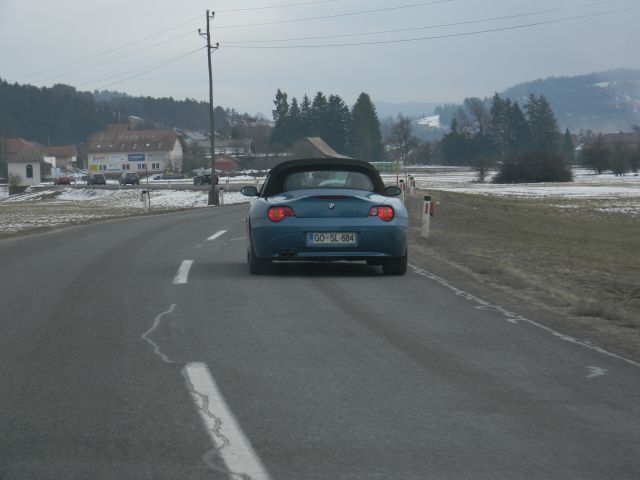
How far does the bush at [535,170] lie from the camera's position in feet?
267

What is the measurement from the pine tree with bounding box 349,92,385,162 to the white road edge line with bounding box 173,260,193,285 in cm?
9838

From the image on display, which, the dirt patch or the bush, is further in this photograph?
the bush

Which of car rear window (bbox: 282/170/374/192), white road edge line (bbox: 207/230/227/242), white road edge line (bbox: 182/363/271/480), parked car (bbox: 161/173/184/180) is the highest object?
car rear window (bbox: 282/170/374/192)

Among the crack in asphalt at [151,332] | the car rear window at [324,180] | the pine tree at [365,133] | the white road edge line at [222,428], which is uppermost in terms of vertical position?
the pine tree at [365,133]

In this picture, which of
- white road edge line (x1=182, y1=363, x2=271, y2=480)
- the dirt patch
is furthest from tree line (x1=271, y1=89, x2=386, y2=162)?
white road edge line (x1=182, y1=363, x2=271, y2=480)

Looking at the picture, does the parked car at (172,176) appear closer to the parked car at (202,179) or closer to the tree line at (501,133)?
the parked car at (202,179)

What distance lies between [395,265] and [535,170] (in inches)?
2871

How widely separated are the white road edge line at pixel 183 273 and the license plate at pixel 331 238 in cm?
161

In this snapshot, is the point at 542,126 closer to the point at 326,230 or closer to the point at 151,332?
the point at 326,230

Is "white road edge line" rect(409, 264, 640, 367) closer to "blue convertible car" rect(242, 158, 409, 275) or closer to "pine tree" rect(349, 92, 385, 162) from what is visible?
"blue convertible car" rect(242, 158, 409, 275)

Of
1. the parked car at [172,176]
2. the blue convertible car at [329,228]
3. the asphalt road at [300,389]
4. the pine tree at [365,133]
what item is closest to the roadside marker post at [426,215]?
the blue convertible car at [329,228]

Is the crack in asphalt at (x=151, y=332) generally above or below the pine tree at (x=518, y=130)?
below

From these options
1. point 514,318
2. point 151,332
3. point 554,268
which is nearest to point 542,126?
point 554,268

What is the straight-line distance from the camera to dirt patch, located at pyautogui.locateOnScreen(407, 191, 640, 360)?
8.72m
